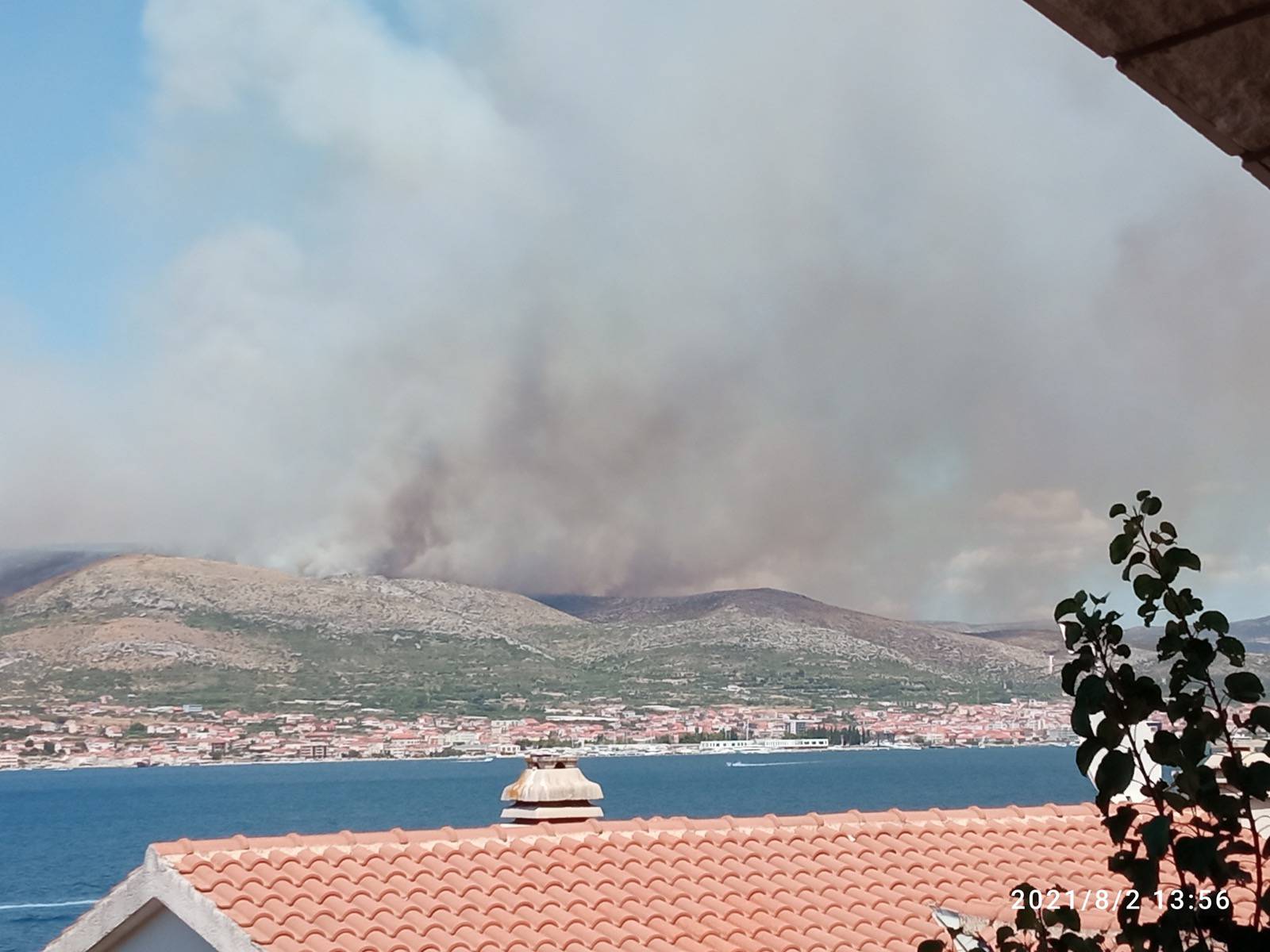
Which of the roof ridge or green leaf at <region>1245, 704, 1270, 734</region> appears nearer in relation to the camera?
green leaf at <region>1245, 704, 1270, 734</region>

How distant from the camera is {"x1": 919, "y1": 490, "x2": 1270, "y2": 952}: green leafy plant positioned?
2348 millimetres

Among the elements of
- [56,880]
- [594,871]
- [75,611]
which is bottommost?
[594,871]

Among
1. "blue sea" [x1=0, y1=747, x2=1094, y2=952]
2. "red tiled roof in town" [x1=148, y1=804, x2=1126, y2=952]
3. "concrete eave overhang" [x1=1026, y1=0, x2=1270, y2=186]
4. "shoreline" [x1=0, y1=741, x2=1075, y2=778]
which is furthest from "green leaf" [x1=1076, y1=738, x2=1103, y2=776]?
"shoreline" [x1=0, y1=741, x2=1075, y2=778]

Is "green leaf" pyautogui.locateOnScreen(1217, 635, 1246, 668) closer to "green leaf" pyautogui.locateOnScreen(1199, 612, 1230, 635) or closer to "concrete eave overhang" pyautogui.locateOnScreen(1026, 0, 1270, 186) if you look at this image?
"green leaf" pyautogui.locateOnScreen(1199, 612, 1230, 635)

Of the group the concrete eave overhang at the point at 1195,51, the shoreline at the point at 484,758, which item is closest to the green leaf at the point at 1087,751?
the concrete eave overhang at the point at 1195,51

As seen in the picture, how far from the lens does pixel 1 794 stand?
6407 inches

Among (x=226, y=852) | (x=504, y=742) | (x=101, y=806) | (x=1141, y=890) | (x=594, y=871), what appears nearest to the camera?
(x=1141, y=890)

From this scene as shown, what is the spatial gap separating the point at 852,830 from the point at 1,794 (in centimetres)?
17075

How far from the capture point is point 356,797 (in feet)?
471

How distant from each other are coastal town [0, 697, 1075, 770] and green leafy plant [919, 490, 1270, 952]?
164m

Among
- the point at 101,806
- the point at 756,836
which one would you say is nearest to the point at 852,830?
the point at 756,836

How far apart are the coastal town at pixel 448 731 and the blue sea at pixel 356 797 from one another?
283 centimetres

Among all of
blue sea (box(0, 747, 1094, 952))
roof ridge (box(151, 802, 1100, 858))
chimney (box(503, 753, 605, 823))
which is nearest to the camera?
roof ridge (box(151, 802, 1100, 858))

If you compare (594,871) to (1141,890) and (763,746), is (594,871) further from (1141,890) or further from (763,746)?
(763,746)
